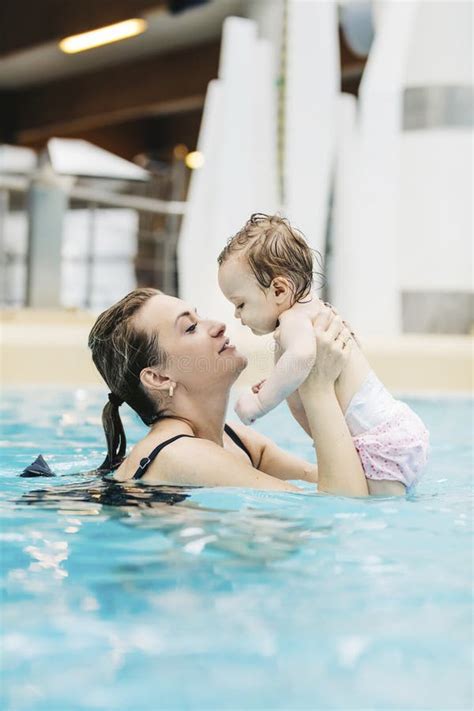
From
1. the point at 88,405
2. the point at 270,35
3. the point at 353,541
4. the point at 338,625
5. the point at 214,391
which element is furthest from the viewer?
the point at 270,35

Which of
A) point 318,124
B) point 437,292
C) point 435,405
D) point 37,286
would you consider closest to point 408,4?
point 318,124

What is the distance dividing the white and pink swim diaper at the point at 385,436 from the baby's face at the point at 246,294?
0.28m

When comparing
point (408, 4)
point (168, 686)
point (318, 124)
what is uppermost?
point (408, 4)

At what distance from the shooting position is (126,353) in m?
2.32

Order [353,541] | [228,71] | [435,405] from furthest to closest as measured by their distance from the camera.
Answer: [228,71] → [435,405] → [353,541]

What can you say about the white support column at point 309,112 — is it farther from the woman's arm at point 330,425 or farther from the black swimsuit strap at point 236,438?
the woman's arm at point 330,425

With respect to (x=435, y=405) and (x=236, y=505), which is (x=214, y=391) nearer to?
(x=236, y=505)

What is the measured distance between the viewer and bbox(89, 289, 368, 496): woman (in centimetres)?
221

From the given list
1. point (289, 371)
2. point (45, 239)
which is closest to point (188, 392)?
point (289, 371)

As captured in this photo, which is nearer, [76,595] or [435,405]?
[76,595]

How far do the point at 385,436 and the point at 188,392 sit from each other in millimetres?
478

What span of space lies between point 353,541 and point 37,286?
6870 millimetres

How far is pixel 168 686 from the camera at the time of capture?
46.0 inches

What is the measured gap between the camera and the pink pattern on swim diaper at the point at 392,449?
225 centimetres
